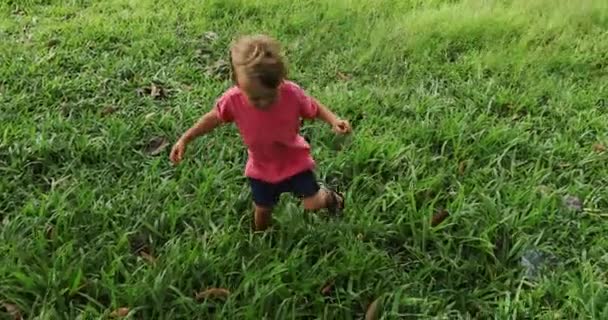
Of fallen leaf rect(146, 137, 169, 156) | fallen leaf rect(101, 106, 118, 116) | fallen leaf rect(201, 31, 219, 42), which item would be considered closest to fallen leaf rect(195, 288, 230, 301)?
fallen leaf rect(146, 137, 169, 156)

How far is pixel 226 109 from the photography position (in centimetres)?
305

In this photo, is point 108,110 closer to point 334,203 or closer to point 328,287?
point 334,203

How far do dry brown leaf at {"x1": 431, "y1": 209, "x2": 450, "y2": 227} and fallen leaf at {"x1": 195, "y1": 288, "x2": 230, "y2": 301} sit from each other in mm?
1029

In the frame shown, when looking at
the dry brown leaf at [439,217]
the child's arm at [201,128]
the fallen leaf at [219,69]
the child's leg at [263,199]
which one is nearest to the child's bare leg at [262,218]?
the child's leg at [263,199]

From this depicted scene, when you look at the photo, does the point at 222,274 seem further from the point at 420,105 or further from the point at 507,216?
the point at 420,105

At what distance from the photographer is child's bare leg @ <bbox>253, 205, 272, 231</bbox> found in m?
3.36

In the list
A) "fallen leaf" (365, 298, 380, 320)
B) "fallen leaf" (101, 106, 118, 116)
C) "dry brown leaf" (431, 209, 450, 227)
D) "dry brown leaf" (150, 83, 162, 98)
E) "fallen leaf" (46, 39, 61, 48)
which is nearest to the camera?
"fallen leaf" (365, 298, 380, 320)

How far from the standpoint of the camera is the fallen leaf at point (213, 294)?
10.0ft

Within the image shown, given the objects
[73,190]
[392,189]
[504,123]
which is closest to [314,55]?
[504,123]

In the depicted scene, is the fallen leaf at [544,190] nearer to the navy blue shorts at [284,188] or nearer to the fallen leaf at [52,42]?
the navy blue shorts at [284,188]

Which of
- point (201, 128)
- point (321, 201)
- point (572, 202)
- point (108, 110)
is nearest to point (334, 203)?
point (321, 201)

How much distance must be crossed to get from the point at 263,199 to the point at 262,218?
157mm

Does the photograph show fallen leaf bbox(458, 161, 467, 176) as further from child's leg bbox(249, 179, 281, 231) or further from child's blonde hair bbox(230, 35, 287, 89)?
child's blonde hair bbox(230, 35, 287, 89)

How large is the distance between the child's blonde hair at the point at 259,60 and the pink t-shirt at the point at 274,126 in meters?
0.18
